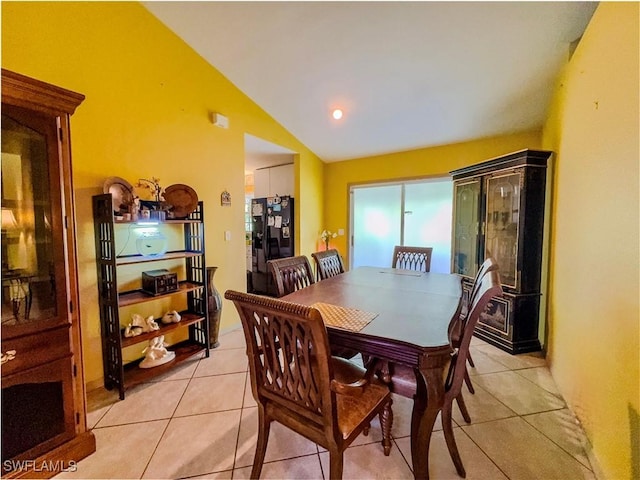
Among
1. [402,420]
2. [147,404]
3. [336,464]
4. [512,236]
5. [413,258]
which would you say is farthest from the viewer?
[413,258]

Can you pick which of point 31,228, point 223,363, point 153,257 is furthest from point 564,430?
point 31,228

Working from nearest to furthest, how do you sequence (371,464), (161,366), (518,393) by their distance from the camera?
(371,464) → (518,393) → (161,366)

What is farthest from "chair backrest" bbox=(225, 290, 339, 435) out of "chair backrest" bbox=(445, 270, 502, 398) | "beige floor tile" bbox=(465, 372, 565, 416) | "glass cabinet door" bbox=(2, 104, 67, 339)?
"beige floor tile" bbox=(465, 372, 565, 416)

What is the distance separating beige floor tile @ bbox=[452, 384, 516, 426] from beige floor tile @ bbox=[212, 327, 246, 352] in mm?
2057

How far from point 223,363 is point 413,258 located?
7.39 feet

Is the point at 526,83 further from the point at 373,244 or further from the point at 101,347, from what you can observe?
the point at 101,347

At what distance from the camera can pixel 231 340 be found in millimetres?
3131

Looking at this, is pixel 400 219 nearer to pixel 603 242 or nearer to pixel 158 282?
pixel 603 242

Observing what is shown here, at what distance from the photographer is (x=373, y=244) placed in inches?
194

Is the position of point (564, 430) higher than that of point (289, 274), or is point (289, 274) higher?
point (289, 274)

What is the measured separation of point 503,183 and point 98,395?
13.2 feet

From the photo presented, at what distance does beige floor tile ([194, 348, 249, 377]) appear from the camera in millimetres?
2504

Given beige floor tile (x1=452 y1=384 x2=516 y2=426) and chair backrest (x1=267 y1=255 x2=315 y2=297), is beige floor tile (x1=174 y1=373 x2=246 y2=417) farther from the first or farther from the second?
beige floor tile (x1=452 y1=384 x2=516 y2=426)

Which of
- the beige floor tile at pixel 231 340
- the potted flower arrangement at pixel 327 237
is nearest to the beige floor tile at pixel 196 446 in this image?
the beige floor tile at pixel 231 340
